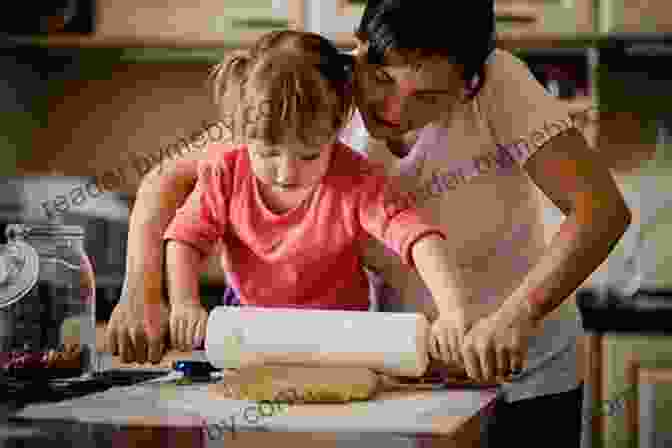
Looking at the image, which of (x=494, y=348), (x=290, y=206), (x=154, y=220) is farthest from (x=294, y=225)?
(x=494, y=348)

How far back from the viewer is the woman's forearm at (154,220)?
30.5 inches

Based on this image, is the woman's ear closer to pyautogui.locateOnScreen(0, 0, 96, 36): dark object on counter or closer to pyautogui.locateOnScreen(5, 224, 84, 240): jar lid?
pyautogui.locateOnScreen(5, 224, 84, 240): jar lid

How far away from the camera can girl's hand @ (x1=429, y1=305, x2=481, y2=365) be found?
27.6 inches

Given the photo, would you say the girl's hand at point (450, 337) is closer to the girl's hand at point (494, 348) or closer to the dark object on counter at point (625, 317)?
the girl's hand at point (494, 348)

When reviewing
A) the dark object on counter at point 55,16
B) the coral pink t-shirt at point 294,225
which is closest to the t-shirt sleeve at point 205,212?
the coral pink t-shirt at point 294,225

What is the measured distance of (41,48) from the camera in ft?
→ 7.08

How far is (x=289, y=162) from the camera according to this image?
2.45 ft

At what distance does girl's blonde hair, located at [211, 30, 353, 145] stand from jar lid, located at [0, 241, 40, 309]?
19cm

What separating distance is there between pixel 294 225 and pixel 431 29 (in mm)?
203

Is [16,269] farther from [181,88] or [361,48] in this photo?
[181,88]

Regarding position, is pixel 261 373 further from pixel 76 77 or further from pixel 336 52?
pixel 76 77

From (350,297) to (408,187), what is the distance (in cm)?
11

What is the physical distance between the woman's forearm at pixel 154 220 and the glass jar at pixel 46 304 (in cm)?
5

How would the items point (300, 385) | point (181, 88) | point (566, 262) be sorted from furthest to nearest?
point (181, 88)
point (566, 262)
point (300, 385)
